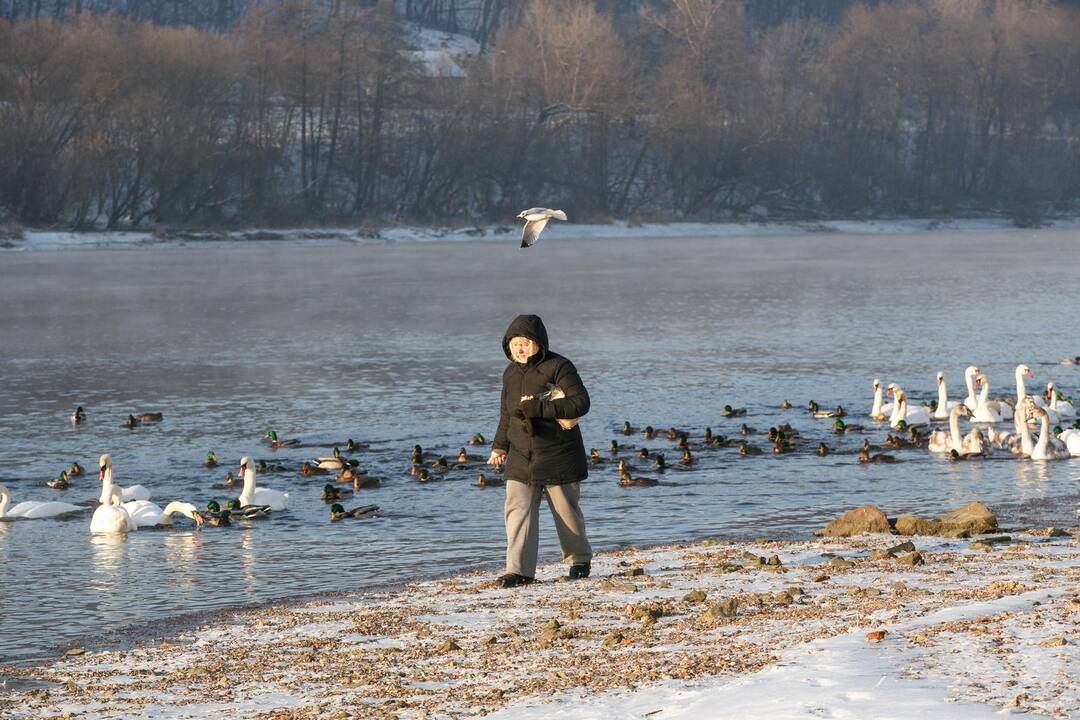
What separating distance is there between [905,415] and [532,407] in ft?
35.6

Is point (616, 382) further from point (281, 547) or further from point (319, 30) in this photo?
point (319, 30)

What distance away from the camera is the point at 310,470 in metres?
17.0

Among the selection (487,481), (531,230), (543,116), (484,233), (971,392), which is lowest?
(487,481)

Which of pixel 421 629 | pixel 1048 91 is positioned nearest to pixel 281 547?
pixel 421 629

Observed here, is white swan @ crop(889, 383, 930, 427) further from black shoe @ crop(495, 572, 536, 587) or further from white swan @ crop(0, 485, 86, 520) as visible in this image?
black shoe @ crop(495, 572, 536, 587)

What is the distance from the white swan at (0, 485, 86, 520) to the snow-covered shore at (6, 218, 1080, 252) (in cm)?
5382

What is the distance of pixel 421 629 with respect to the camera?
920cm

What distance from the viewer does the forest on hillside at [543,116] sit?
74375 millimetres

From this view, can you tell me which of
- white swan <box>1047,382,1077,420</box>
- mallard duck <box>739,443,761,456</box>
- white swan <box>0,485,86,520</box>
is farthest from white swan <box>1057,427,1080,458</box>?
white swan <box>0,485,86,520</box>

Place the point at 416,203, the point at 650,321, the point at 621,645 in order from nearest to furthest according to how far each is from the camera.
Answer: the point at 621,645 → the point at 650,321 → the point at 416,203

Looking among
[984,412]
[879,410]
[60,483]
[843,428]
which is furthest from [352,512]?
[984,412]

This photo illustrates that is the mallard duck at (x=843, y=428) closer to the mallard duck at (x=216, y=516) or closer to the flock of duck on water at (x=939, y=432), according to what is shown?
the flock of duck on water at (x=939, y=432)

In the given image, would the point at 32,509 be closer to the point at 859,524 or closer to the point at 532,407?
the point at 532,407

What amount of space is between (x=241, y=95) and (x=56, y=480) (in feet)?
218
